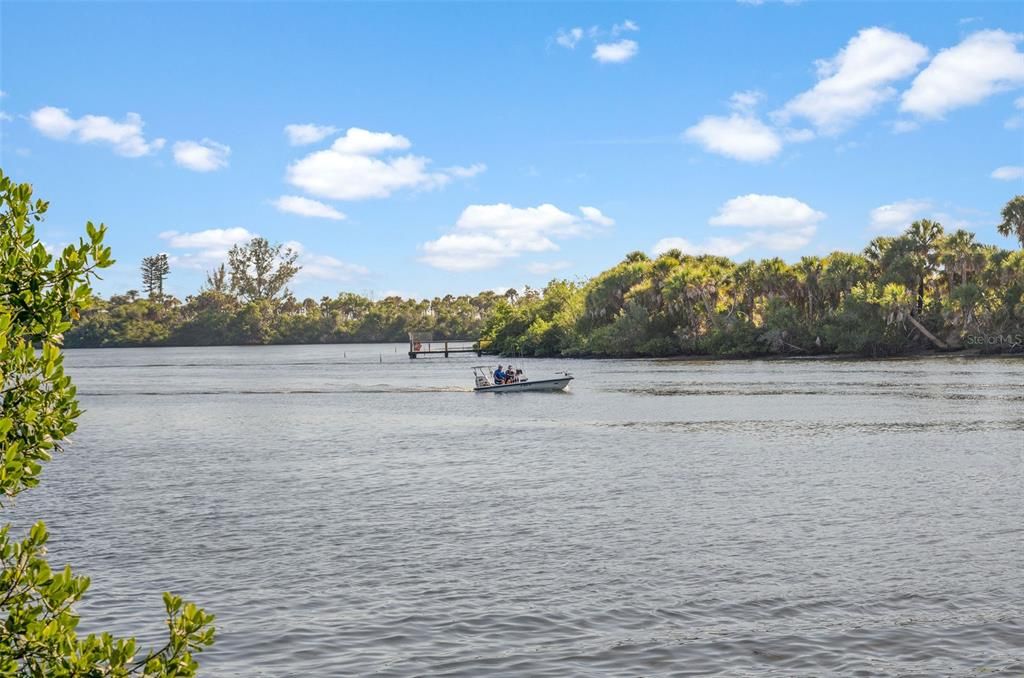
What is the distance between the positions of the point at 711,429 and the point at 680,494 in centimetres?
1801

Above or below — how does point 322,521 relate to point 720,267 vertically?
below

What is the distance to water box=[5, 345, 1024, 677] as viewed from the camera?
13.8 metres

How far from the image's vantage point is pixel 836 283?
111 meters

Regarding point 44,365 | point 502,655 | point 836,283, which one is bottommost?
point 502,655

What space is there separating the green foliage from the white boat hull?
65334mm

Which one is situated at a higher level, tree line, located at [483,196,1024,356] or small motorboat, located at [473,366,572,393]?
tree line, located at [483,196,1024,356]

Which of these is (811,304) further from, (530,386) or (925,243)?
(530,386)

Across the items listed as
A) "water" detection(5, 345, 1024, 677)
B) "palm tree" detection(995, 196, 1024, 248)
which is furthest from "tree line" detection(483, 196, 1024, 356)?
"water" detection(5, 345, 1024, 677)

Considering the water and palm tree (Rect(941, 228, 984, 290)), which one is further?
palm tree (Rect(941, 228, 984, 290))

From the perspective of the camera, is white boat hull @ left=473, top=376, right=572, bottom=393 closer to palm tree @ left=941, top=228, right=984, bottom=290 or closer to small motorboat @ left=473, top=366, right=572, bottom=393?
small motorboat @ left=473, top=366, right=572, bottom=393

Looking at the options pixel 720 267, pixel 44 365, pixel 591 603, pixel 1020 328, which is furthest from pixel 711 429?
pixel 720 267

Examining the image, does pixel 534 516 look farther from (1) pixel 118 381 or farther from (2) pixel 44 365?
(1) pixel 118 381

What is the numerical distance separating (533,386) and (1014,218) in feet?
195

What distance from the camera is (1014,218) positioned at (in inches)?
3917
